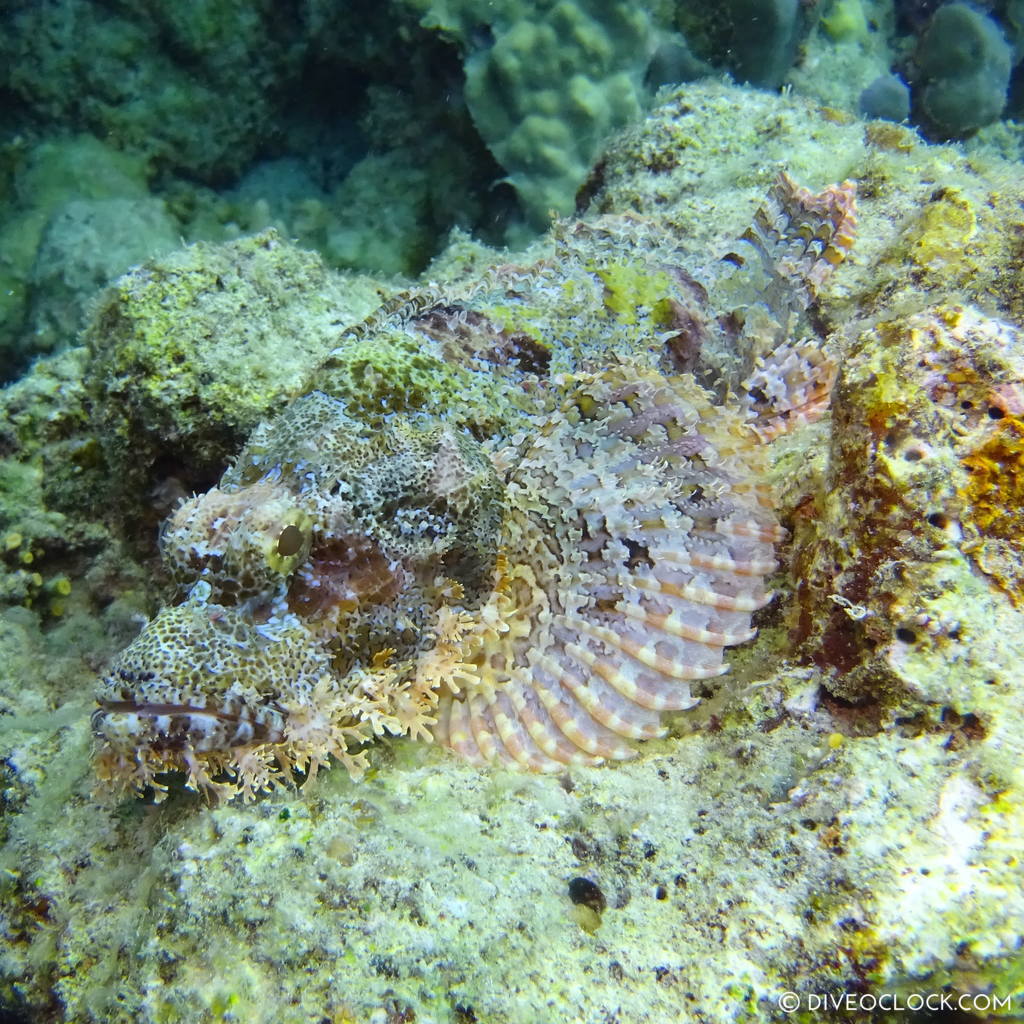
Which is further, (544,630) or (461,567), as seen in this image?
(544,630)

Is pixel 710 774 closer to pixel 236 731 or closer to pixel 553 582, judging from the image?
pixel 553 582

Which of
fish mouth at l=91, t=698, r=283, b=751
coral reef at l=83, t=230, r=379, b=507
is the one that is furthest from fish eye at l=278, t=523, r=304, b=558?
coral reef at l=83, t=230, r=379, b=507

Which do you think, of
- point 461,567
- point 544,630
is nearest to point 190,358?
point 461,567

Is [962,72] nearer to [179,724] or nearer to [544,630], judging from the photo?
[544,630]

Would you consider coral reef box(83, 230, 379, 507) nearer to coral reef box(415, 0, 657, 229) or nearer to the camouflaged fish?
the camouflaged fish

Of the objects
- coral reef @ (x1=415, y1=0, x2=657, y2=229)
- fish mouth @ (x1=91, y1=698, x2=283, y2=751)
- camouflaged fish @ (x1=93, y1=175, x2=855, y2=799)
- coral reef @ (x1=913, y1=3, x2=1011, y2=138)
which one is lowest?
fish mouth @ (x1=91, y1=698, x2=283, y2=751)

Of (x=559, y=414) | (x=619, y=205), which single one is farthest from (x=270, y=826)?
(x=619, y=205)

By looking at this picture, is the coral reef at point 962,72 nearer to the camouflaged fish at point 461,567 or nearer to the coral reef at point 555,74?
the coral reef at point 555,74
